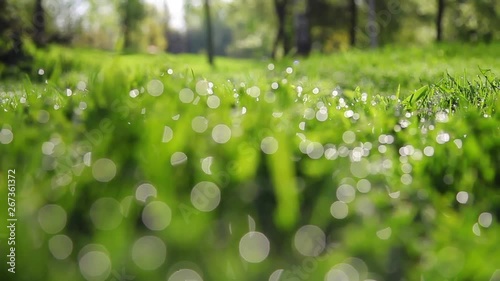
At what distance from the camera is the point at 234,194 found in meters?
1.45

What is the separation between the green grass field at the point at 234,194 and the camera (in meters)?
1.15

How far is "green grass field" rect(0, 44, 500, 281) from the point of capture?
115cm

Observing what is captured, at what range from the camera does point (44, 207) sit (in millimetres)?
1295

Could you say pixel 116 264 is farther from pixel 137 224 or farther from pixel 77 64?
pixel 77 64

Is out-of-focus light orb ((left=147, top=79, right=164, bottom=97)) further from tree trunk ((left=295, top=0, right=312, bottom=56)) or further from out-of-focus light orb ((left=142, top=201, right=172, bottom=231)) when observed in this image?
tree trunk ((left=295, top=0, right=312, bottom=56))

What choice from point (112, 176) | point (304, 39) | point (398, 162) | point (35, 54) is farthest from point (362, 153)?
point (304, 39)

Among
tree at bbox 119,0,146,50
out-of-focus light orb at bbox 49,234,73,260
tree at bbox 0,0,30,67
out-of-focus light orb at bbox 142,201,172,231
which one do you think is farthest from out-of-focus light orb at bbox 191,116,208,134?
tree at bbox 119,0,146,50

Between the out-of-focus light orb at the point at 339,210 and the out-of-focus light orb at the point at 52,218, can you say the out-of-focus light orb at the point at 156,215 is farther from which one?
the out-of-focus light orb at the point at 339,210

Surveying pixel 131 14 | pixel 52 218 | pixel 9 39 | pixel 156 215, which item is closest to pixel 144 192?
pixel 156 215

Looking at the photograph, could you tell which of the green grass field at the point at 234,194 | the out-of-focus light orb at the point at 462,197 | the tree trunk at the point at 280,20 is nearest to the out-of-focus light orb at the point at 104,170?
the green grass field at the point at 234,194

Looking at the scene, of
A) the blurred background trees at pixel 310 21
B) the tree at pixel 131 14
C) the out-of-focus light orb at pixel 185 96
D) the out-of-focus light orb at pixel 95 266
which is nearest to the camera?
the out-of-focus light orb at pixel 95 266

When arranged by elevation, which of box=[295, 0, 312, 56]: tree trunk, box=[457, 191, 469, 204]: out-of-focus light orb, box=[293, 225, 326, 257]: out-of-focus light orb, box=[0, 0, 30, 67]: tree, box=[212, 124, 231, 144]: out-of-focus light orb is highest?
box=[212, 124, 231, 144]: out-of-focus light orb

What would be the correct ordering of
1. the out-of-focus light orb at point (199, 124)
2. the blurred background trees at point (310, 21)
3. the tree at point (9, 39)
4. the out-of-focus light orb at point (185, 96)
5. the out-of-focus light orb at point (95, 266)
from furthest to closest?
1. the blurred background trees at point (310, 21)
2. the tree at point (9, 39)
3. the out-of-focus light orb at point (185, 96)
4. the out-of-focus light orb at point (199, 124)
5. the out-of-focus light orb at point (95, 266)

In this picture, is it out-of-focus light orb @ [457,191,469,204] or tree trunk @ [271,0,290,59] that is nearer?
out-of-focus light orb @ [457,191,469,204]
